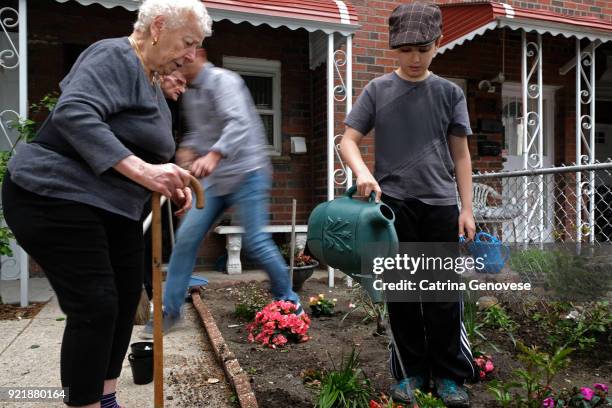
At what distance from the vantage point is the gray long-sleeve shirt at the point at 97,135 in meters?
1.41

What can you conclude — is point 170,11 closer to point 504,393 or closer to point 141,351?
point 141,351

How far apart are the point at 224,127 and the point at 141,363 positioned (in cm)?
128

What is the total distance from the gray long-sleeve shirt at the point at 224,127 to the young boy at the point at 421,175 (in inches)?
28.7

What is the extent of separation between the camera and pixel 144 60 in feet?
5.31

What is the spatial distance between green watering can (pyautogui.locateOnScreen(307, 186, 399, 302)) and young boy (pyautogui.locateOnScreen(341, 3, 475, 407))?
8.5 inches

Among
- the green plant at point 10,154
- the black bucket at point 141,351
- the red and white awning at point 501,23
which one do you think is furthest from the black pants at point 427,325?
the red and white awning at point 501,23

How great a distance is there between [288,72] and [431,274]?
474 cm

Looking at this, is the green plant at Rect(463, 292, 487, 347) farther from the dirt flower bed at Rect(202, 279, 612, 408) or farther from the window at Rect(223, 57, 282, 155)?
the window at Rect(223, 57, 282, 155)

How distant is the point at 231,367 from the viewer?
248 centimetres

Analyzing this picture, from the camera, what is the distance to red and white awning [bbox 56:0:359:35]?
4758 mm

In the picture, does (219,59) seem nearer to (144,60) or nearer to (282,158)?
(282,158)

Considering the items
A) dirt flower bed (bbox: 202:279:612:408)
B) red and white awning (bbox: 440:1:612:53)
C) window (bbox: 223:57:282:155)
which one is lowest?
dirt flower bed (bbox: 202:279:612:408)

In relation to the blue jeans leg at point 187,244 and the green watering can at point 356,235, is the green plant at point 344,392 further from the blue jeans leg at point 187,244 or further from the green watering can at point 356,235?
the blue jeans leg at point 187,244

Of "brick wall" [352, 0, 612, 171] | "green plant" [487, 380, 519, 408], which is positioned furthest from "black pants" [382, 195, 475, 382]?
"brick wall" [352, 0, 612, 171]
